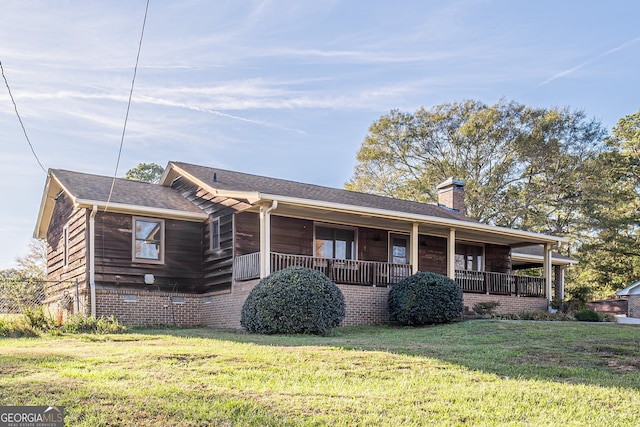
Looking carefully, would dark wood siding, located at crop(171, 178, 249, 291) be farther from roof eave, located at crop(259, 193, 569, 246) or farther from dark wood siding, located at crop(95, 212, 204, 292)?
roof eave, located at crop(259, 193, 569, 246)

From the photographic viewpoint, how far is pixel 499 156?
36469 millimetres

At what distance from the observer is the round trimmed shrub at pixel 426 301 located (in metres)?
17.5

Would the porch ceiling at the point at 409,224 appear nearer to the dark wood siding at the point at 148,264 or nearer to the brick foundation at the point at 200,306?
the brick foundation at the point at 200,306

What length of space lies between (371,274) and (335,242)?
1.51 m

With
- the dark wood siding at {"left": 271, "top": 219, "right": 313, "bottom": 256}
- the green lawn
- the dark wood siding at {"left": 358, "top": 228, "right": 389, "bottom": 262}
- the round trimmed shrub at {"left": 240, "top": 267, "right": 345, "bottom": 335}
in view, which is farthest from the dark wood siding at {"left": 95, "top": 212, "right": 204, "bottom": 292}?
the green lawn

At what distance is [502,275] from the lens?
22.3 m

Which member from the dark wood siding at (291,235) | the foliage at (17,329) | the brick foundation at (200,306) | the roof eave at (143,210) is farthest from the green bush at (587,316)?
the foliage at (17,329)

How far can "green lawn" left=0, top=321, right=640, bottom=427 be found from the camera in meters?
6.51

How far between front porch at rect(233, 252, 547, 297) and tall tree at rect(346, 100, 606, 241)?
1358 cm

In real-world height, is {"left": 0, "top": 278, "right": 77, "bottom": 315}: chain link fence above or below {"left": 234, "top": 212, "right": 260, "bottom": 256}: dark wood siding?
below

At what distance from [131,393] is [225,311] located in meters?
11.2

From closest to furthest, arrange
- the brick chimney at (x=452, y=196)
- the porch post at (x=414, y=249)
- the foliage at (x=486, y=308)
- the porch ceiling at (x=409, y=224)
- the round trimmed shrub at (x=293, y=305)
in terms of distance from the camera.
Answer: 1. the round trimmed shrub at (x=293, y=305)
2. the porch ceiling at (x=409, y=224)
3. the porch post at (x=414, y=249)
4. the foliage at (x=486, y=308)
5. the brick chimney at (x=452, y=196)

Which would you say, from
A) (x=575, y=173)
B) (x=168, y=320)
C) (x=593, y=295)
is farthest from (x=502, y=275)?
(x=593, y=295)

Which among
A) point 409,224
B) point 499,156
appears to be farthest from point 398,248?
point 499,156
